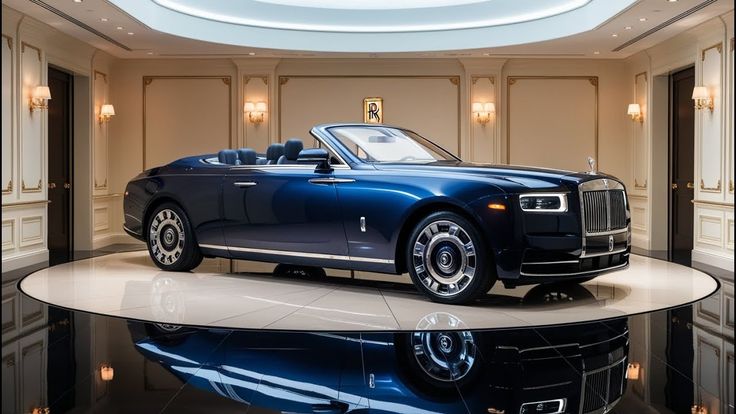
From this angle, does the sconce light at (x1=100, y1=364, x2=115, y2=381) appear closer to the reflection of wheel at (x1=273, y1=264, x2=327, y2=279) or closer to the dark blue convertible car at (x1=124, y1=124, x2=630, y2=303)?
the dark blue convertible car at (x1=124, y1=124, x2=630, y2=303)

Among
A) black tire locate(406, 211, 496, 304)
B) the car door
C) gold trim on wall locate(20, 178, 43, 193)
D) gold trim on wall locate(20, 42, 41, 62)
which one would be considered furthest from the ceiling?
black tire locate(406, 211, 496, 304)

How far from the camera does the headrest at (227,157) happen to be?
7.58 metres

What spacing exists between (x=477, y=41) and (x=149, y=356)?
30.1ft

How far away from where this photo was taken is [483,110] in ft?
42.4

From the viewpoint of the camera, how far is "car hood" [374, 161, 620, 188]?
5.20 meters

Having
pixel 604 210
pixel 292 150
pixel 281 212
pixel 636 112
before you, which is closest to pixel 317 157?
pixel 292 150

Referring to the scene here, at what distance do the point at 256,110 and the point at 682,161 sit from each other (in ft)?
23.2

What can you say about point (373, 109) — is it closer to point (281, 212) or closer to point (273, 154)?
point (273, 154)

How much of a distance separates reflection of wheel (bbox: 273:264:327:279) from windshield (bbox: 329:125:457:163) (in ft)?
5.04

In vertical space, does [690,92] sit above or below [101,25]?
below

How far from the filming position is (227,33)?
11.4 metres

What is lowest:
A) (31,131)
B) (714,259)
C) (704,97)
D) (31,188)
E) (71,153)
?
(714,259)

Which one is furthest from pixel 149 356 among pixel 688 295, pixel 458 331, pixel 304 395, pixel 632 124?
pixel 632 124

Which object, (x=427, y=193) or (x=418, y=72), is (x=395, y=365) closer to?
(x=427, y=193)
